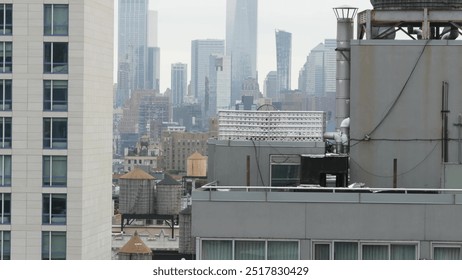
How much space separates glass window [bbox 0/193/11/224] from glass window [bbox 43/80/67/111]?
198 inches

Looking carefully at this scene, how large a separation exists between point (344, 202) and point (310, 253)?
0.74 metres

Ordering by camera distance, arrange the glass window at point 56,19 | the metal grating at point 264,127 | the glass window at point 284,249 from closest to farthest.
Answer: the glass window at point 284,249
the metal grating at point 264,127
the glass window at point 56,19

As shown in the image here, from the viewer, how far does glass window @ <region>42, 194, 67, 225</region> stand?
59.1m

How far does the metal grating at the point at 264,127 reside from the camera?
18281 millimetres

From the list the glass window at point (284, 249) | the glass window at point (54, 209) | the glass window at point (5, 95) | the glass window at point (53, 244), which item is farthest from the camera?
the glass window at point (5, 95)

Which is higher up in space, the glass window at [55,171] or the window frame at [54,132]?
the window frame at [54,132]

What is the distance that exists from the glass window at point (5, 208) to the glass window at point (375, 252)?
47389 millimetres

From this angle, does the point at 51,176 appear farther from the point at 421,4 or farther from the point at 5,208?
the point at 421,4

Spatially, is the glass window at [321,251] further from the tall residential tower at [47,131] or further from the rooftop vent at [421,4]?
the tall residential tower at [47,131]

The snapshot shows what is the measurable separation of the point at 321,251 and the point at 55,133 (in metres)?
47.8

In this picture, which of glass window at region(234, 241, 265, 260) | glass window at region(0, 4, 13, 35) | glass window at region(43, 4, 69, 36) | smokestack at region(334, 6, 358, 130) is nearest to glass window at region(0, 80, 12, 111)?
glass window at region(0, 4, 13, 35)

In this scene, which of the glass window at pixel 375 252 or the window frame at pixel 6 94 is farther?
the window frame at pixel 6 94

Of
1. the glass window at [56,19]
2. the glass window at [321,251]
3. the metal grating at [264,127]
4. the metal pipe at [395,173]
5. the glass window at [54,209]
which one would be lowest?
the glass window at [54,209]

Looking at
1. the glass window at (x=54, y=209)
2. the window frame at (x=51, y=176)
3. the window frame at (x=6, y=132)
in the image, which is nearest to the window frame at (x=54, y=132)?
the window frame at (x=51, y=176)
